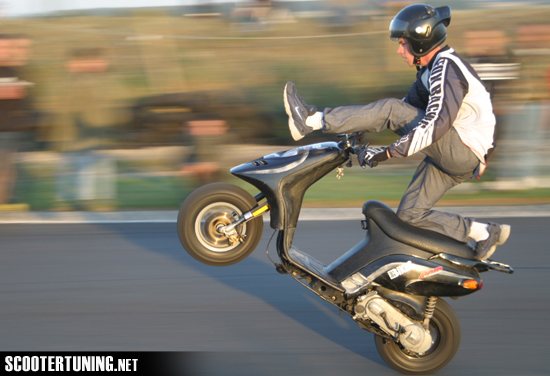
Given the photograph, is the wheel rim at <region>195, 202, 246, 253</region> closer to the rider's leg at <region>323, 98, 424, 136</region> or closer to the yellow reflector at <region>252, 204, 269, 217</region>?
the yellow reflector at <region>252, 204, 269, 217</region>

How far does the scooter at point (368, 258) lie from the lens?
333 centimetres

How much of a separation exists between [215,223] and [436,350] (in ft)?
4.61

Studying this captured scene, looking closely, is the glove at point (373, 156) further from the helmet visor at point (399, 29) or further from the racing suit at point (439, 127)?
the helmet visor at point (399, 29)

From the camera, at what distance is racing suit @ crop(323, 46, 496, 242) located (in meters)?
3.15

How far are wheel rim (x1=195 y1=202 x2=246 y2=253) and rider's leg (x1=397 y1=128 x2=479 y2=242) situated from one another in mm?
929

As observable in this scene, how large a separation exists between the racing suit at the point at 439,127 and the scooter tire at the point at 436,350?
434 mm

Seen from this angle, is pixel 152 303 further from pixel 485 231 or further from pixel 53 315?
pixel 485 231

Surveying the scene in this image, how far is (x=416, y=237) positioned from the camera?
3354 millimetres

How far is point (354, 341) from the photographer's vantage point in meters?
3.88

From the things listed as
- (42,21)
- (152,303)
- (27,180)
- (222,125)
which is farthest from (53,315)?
(42,21)

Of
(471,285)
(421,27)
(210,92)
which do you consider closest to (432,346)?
(471,285)

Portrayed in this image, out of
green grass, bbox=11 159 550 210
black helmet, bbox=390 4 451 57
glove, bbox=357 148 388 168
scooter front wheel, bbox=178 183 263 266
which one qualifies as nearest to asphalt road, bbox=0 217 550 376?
scooter front wheel, bbox=178 183 263 266

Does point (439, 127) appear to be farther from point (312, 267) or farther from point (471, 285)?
point (312, 267)

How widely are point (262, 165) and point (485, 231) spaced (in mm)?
1241
